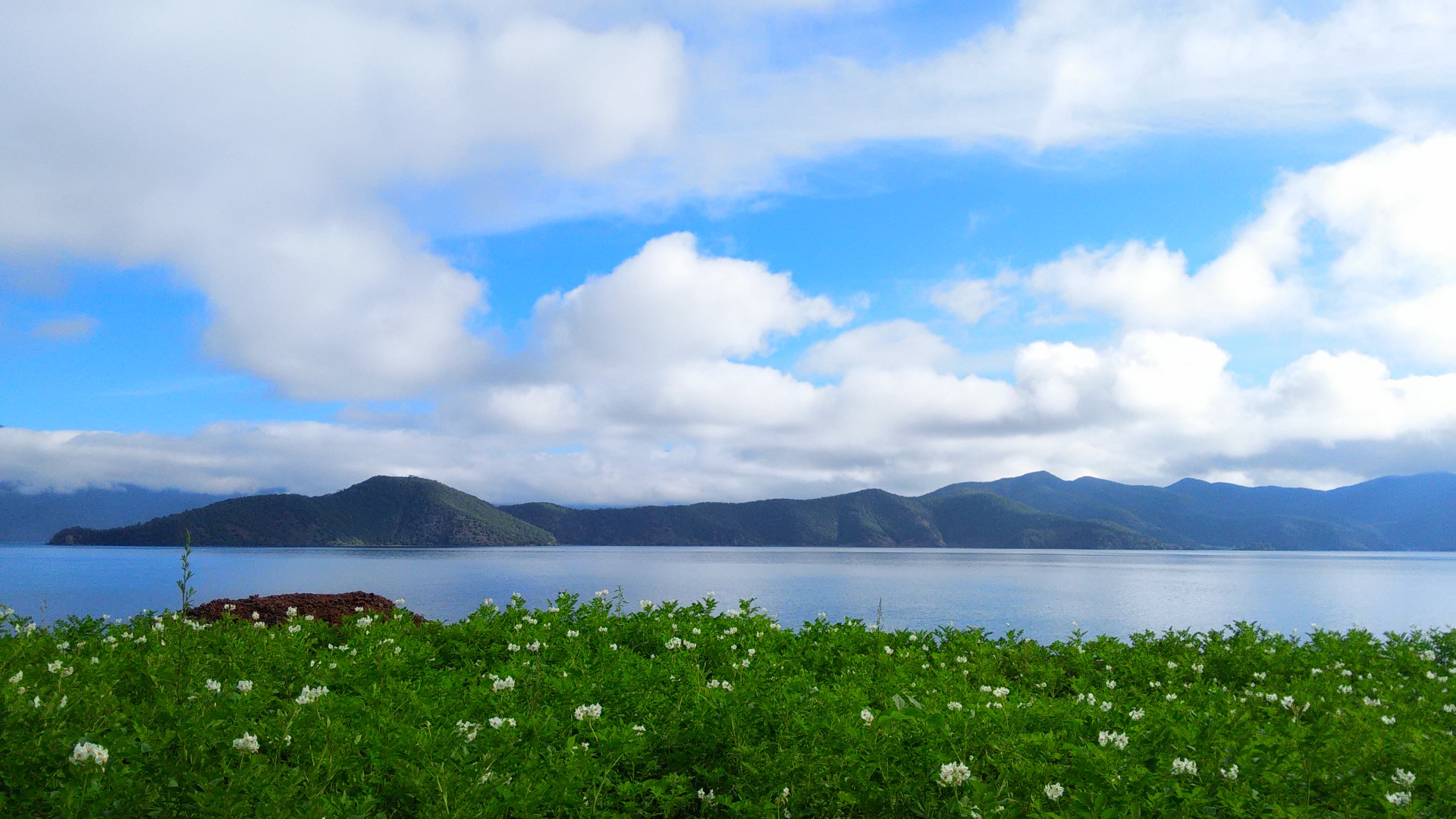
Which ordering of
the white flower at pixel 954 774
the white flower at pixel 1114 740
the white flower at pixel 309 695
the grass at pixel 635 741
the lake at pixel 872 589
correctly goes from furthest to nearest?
the lake at pixel 872 589, the white flower at pixel 1114 740, the white flower at pixel 309 695, the white flower at pixel 954 774, the grass at pixel 635 741

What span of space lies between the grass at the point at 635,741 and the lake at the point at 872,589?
2412 centimetres

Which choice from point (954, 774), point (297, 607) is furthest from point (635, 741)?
point (297, 607)

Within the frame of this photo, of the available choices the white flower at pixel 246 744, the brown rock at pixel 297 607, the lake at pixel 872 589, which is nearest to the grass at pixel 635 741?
the white flower at pixel 246 744

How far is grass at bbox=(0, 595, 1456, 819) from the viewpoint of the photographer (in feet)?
13.0

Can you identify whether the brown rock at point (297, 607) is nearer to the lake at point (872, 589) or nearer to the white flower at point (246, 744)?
the white flower at point (246, 744)

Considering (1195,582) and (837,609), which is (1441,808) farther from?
(1195,582)

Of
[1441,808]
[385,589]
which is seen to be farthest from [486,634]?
[385,589]

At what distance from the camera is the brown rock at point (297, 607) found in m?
14.6

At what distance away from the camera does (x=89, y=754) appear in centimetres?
365

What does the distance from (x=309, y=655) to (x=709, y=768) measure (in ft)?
16.5

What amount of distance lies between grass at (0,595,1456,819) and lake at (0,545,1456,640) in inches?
950

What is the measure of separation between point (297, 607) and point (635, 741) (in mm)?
13858

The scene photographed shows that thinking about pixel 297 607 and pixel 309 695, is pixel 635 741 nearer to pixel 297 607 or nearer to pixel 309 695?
pixel 309 695

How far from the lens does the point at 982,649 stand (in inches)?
449
